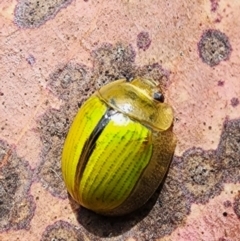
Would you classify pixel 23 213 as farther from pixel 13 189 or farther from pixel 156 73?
pixel 156 73

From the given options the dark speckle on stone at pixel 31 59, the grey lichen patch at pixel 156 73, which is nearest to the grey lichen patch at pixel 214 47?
the grey lichen patch at pixel 156 73

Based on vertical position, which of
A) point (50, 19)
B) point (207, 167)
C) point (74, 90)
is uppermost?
point (50, 19)

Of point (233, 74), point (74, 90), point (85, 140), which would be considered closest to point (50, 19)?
point (74, 90)

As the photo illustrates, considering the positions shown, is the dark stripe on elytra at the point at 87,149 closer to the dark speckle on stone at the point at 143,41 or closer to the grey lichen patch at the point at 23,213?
the grey lichen patch at the point at 23,213

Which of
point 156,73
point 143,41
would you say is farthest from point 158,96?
point 143,41

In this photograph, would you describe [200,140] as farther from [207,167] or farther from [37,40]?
[37,40]
